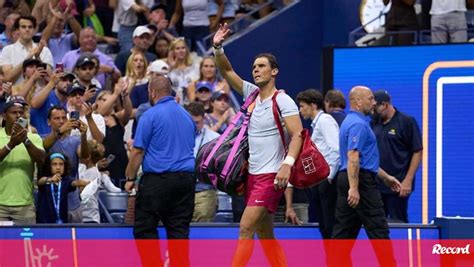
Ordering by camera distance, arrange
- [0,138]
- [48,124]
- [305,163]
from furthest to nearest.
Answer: [48,124]
[0,138]
[305,163]

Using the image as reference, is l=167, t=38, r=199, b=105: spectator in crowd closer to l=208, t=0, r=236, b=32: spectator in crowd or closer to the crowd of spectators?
the crowd of spectators

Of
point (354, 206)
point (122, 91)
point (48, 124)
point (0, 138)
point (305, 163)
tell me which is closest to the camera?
point (305, 163)

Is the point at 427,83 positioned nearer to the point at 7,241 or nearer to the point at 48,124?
the point at 48,124

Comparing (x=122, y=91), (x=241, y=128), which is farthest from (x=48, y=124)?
(x=241, y=128)

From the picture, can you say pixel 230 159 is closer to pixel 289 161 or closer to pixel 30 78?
pixel 289 161

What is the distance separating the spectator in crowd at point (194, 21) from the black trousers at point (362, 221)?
696 cm

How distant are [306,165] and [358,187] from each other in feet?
5.32

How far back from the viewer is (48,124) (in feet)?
53.8

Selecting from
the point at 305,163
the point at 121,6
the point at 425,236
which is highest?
the point at 121,6

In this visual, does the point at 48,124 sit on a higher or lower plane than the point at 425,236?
higher

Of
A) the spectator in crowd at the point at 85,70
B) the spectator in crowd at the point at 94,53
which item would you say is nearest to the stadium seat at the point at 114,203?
the spectator in crowd at the point at 85,70

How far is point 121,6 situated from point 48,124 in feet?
15.8

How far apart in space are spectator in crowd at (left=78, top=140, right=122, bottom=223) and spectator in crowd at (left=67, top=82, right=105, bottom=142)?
1.06ft

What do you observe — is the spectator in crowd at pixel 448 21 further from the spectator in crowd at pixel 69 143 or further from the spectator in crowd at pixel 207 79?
the spectator in crowd at pixel 69 143
